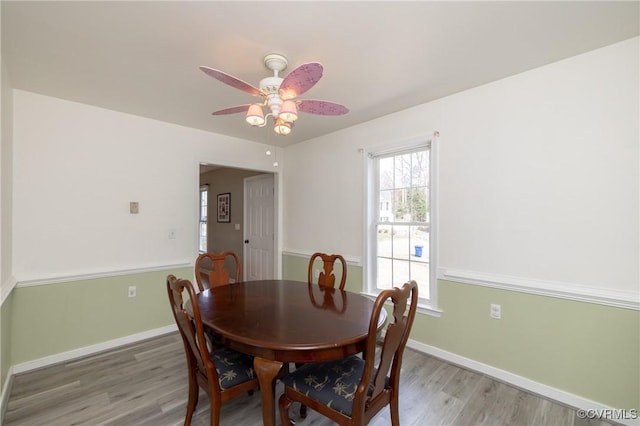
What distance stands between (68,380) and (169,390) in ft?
2.95

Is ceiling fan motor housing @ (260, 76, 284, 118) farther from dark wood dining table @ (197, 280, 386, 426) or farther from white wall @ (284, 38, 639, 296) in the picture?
white wall @ (284, 38, 639, 296)

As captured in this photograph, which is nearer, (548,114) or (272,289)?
(548,114)

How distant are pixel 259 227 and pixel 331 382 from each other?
3.56 m

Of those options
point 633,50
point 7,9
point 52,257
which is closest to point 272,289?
point 52,257

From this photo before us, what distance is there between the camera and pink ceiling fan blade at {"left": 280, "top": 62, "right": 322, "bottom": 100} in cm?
142

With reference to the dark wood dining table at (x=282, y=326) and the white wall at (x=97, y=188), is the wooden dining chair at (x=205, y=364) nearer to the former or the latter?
the dark wood dining table at (x=282, y=326)

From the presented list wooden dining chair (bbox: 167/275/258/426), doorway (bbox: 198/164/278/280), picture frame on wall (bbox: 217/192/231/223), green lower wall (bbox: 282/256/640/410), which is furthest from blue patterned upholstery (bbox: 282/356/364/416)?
picture frame on wall (bbox: 217/192/231/223)

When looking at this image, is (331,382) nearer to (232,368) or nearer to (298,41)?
(232,368)

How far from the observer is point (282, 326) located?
154cm

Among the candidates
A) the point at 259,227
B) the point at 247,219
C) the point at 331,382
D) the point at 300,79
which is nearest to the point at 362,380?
the point at 331,382

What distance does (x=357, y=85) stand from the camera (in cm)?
236

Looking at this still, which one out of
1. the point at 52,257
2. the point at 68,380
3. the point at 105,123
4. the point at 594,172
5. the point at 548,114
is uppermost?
the point at 105,123

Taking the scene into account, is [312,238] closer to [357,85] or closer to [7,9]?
[357,85]

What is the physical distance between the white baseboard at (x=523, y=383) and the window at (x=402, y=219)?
429 mm
